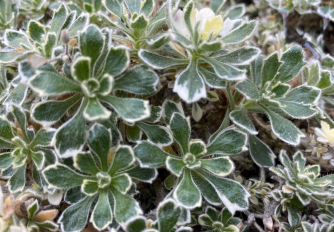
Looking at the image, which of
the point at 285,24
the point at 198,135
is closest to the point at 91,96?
the point at 198,135

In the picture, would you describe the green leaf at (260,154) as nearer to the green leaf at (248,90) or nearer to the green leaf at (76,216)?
the green leaf at (248,90)

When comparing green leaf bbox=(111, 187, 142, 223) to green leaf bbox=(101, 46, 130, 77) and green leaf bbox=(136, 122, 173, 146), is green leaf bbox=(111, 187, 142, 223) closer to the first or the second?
green leaf bbox=(136, 122, 173, 146)

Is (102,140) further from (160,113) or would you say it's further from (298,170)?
(298,170)

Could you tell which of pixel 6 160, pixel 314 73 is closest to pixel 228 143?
pixel 314 73

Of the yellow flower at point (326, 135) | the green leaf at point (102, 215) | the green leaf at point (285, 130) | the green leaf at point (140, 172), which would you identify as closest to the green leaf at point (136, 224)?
the green leaf at point (102, 215)

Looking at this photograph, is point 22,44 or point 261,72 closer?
point 22,44

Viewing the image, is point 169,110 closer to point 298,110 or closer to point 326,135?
A: point 298,110
